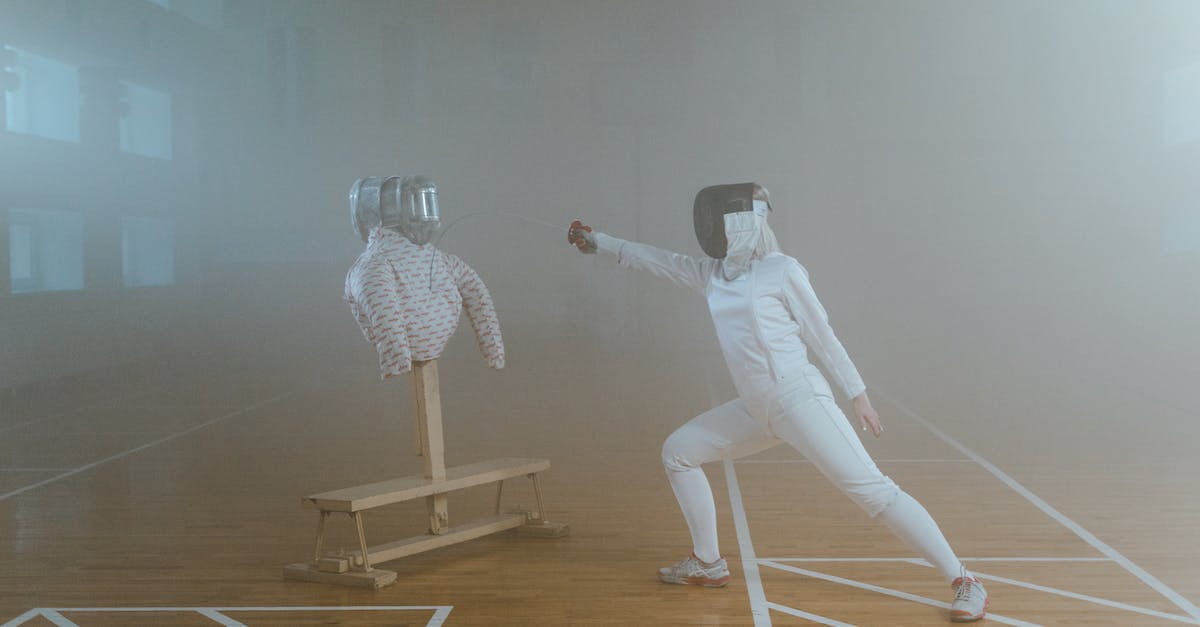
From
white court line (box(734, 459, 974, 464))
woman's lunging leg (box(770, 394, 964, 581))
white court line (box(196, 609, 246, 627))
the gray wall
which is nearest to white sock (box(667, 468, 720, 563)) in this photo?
woman's lunging leg (box(770, 394, 964, 581))

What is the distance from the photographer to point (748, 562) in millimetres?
3973

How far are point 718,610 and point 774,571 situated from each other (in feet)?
1.46

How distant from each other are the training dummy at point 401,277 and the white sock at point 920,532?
5.05 feet

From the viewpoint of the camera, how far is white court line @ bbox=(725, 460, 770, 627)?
343 centimetres

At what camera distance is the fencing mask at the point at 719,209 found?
3555 millimetres

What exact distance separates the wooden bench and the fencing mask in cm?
108

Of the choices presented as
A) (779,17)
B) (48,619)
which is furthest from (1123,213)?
(48,619)

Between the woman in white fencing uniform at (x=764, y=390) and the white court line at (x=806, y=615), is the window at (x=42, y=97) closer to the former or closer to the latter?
the woman in white fencing uniform at (x=764, y=390)

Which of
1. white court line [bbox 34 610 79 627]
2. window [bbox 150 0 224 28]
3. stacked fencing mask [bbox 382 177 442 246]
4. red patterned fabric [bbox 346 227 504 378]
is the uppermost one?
window [bbox 150 0 224 28]

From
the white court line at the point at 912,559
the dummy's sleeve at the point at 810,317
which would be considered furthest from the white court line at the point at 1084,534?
the dummy's sleeve at the point at 810,317

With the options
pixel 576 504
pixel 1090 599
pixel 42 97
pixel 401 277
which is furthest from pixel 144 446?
pixel 1090 599

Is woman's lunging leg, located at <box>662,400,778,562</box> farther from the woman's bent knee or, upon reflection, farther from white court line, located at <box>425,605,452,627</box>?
white court line, located at <box>425,605,452,627</box>

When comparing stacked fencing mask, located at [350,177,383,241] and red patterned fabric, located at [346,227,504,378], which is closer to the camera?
red patterned fabric, located at [346,227,504,378]

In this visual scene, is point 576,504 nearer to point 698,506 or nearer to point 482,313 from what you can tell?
point 482,313
